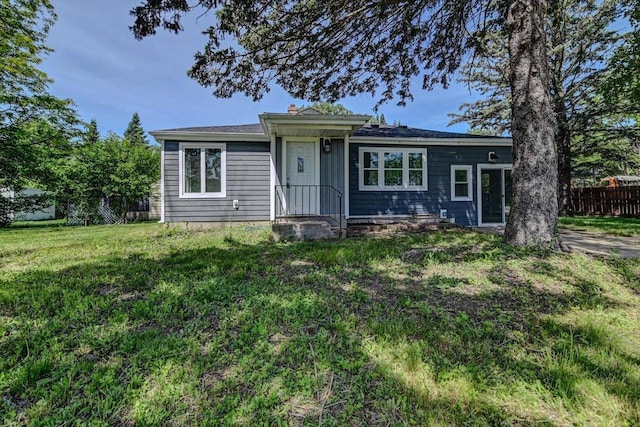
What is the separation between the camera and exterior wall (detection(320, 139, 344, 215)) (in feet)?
27.6

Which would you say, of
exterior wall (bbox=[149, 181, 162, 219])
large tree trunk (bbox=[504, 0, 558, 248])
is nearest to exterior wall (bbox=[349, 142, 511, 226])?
large tree trunk (bbox=[504, 0, 558, 248])

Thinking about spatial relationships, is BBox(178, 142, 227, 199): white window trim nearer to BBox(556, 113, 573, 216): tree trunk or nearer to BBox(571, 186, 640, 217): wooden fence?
BBox(556, 113, 573, 216): tree trunk

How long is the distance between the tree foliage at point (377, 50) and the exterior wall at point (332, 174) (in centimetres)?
144

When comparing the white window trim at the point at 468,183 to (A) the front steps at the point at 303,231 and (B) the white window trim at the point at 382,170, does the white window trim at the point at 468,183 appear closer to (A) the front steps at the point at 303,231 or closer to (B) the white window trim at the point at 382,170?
(B) the white window trim at the point at 382,170

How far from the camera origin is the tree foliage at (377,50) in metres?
4.52

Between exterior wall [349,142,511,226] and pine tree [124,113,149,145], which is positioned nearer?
exterior wall [349,142,511,226]

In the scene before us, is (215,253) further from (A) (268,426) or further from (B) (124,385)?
(A) (268,426)

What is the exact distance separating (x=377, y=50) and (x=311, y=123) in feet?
7.24

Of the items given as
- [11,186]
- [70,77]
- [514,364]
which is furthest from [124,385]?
[70,77]

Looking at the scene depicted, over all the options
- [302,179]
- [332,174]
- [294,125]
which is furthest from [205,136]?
[332,174]

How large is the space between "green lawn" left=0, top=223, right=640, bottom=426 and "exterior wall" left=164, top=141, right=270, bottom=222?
14.2 ft

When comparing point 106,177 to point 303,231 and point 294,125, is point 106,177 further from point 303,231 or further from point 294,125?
point 303,231

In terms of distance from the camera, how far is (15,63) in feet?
29.0

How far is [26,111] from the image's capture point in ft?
36.1
